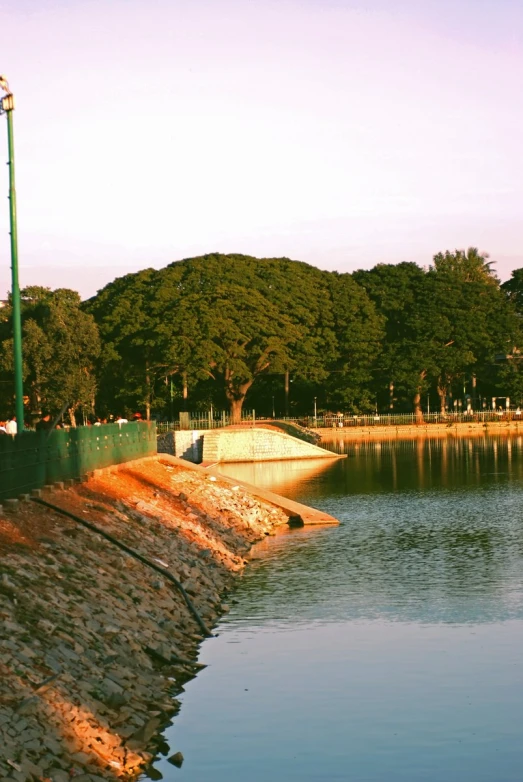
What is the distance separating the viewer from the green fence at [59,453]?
27.2 m

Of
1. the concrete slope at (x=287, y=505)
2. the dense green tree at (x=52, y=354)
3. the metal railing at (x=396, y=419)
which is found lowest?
the concrete slope at (x=287, y=505)

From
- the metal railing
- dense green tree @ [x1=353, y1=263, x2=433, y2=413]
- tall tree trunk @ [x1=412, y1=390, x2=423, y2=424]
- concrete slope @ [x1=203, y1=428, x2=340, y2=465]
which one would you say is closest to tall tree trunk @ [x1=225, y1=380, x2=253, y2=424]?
the metal railing

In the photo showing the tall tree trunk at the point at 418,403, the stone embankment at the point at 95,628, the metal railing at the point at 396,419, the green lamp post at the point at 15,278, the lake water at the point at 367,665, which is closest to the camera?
the stone embankment at the point at 95,628

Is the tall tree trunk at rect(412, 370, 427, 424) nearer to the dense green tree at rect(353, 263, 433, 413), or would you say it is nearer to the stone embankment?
the dense green tree at rect(353, 263, 433, 413)

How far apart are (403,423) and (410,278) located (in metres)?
19.9

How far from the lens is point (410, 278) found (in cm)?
13475

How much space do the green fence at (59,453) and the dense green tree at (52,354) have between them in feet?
129

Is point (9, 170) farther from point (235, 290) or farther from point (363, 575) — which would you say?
point (235, 290)

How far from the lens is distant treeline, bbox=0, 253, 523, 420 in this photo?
93.8m

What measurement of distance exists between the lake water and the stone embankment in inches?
28.7

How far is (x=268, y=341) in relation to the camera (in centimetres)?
10762

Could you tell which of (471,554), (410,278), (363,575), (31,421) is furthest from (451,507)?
(410,278)

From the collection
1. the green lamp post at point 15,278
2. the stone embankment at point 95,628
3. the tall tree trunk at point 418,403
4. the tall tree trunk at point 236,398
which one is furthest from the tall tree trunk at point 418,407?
the green lamp post at point 15,278

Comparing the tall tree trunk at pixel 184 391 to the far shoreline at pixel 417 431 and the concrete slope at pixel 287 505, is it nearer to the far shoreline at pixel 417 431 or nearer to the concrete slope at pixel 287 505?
the far shoreline at pixel 417 431
